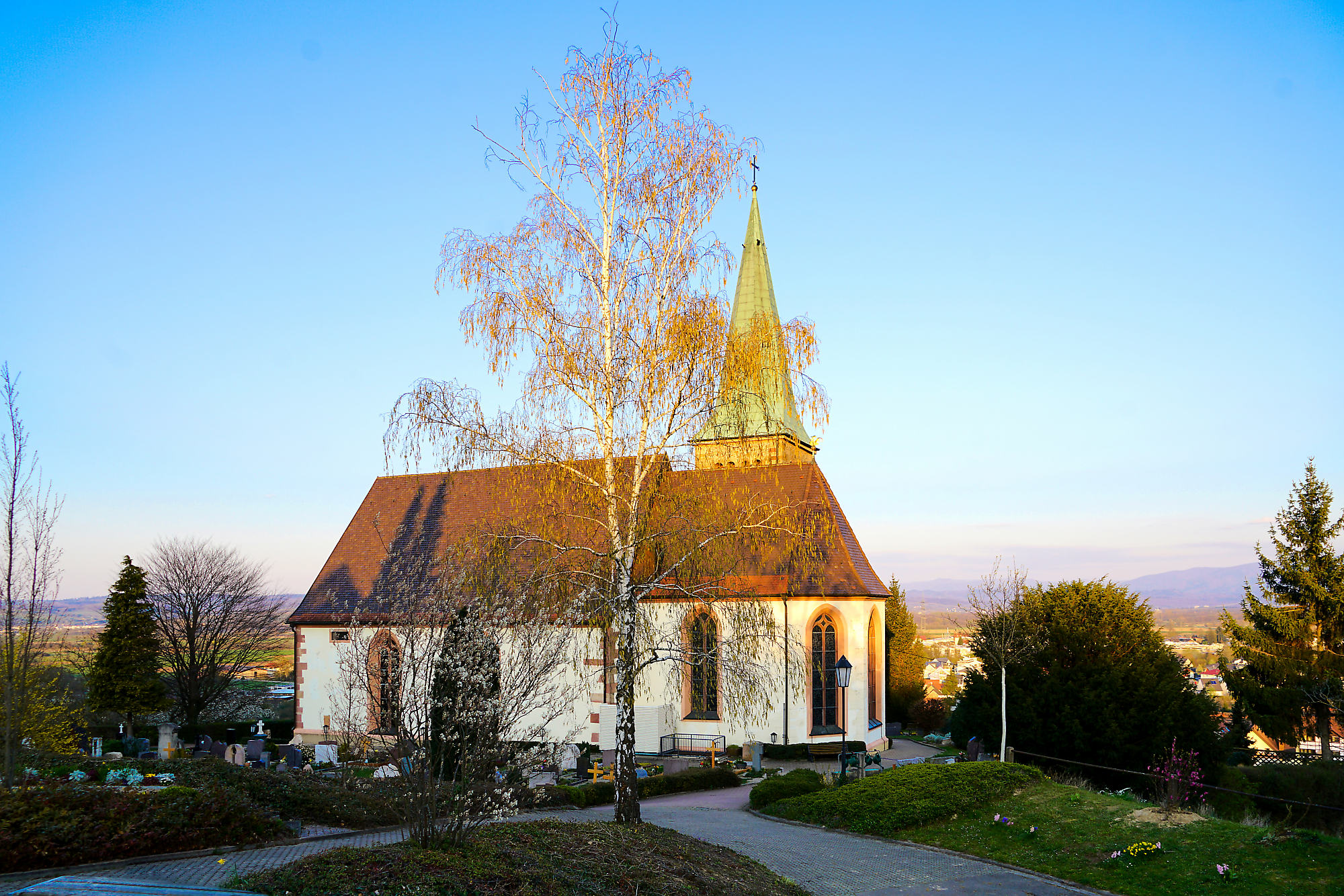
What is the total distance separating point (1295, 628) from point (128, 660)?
4143 centimetres

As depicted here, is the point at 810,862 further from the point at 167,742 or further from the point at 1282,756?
the point at 1282,756

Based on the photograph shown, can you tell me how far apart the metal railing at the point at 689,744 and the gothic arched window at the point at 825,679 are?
3013 mm

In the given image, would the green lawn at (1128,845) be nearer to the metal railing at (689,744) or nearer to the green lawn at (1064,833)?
the green lawn at (1064,833)

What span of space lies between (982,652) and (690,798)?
9640 mm

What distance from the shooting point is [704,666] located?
531 inches

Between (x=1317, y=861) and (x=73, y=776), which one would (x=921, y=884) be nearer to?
(x=1317, y=861)

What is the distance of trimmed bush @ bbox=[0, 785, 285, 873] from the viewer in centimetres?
976

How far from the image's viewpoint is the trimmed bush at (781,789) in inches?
746

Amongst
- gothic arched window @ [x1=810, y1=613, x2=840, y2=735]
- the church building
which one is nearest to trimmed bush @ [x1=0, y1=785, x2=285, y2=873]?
the church building

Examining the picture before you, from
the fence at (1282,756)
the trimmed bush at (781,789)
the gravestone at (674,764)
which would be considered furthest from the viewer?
the fence at (1282,756)

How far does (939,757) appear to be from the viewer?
2558 cm

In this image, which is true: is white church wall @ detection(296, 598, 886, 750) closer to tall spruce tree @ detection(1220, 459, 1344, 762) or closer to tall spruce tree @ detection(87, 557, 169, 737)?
tall spruce tree @ detection(87, 557, 169, 737)

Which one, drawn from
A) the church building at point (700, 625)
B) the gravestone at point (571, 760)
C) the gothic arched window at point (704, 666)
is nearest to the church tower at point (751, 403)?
the gothic arched window at point (704, 666)

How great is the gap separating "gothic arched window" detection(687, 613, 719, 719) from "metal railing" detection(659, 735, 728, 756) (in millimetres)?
626
